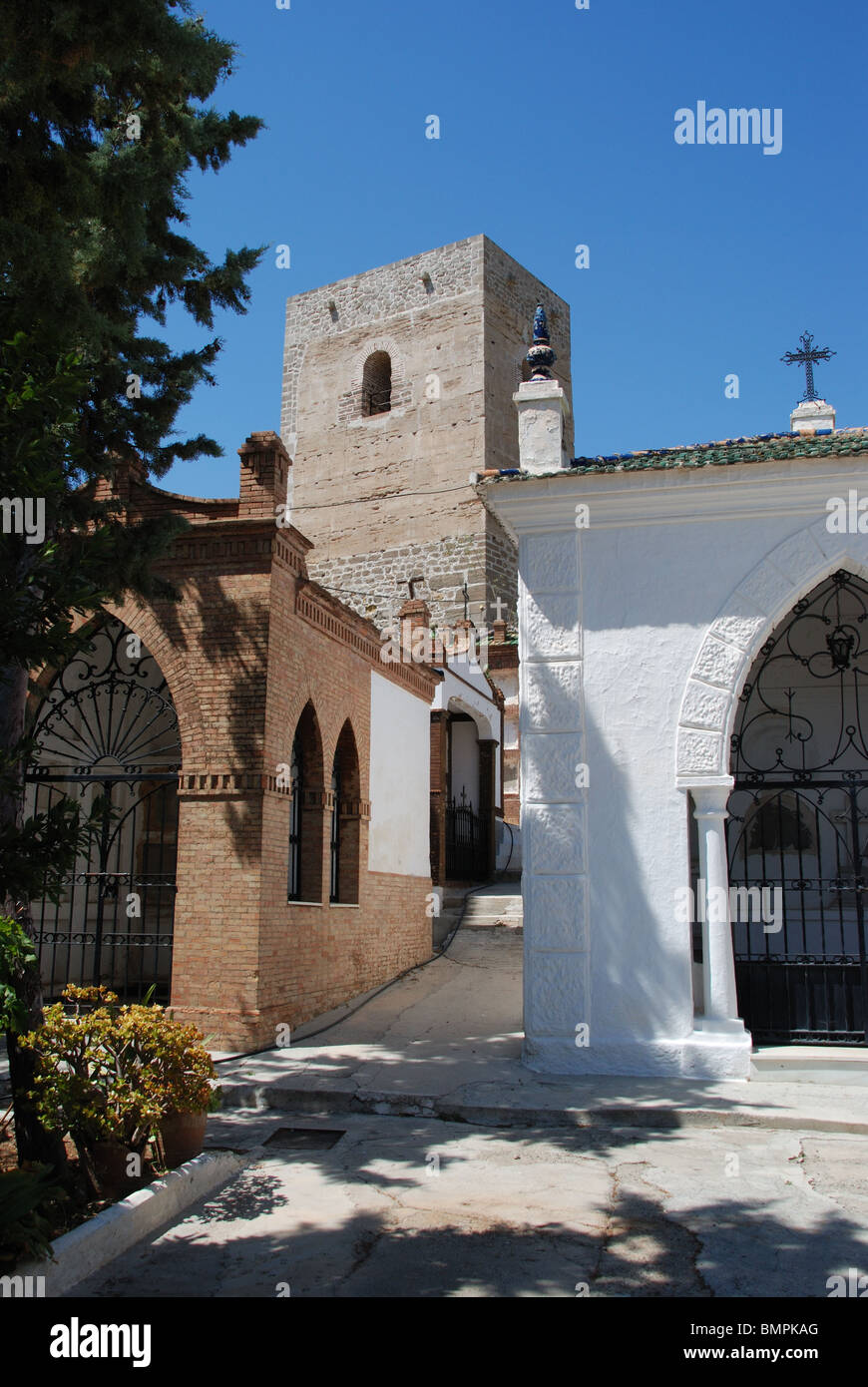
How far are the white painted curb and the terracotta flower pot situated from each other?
51 mm

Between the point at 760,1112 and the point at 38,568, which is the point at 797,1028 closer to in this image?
the point at 760,1112

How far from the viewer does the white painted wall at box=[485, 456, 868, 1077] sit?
7.86 m

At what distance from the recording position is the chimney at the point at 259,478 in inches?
382

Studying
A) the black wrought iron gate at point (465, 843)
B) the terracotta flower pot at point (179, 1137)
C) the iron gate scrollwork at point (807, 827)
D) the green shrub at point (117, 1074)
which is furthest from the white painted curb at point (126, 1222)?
the black wrought iron gate at point (465, 843)

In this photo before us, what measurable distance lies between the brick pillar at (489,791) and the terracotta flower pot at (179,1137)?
1360 centimetres

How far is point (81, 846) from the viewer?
4.23 metres

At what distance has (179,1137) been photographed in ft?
17.8

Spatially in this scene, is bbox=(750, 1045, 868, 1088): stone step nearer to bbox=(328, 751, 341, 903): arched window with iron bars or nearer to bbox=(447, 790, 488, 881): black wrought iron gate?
bbox=(328, 751, 341, 903): arched window with iron bars

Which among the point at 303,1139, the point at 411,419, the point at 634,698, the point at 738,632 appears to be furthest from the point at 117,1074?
the point at 411,419

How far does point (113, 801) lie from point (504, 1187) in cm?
898

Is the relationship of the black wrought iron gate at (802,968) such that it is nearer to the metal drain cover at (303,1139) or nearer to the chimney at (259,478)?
the metal drain cover at (303,1139)

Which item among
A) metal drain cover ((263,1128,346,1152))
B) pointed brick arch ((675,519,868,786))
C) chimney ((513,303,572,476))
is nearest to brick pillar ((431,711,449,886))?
chimney ((513,303,572,476))
